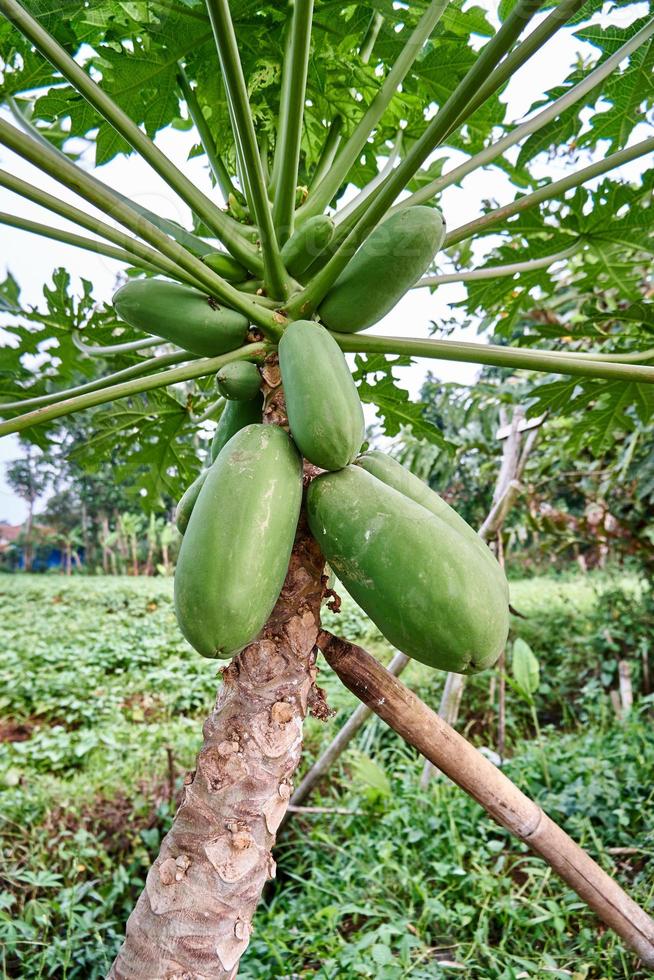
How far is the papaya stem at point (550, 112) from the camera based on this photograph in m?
1.38

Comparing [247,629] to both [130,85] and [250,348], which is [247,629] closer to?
[250,348]

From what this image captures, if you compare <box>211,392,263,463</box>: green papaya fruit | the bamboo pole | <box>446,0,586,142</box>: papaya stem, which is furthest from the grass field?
<box>446,0,586,142</box>: papaya stem

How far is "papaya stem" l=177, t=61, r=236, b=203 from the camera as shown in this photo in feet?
4.77

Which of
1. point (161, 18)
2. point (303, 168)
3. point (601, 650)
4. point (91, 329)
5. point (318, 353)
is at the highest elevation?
point (161, 18)

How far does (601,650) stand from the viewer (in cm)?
492

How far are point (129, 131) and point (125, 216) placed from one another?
5.6 inches

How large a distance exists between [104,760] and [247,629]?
3526 mm

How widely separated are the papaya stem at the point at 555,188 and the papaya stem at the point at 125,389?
558 millimetres

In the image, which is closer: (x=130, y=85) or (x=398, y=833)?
(x=130, y=85)

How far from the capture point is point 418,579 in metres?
0.95

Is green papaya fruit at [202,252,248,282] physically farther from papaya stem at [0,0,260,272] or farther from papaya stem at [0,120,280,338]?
papaya stem at [0,120,280,338]

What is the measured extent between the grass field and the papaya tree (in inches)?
42.0

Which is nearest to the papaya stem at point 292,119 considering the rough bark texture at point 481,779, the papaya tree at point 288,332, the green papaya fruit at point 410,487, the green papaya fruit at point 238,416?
the papaya tree at point 288,332

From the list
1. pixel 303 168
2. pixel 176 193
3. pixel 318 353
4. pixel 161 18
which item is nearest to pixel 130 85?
pixel 161 18
